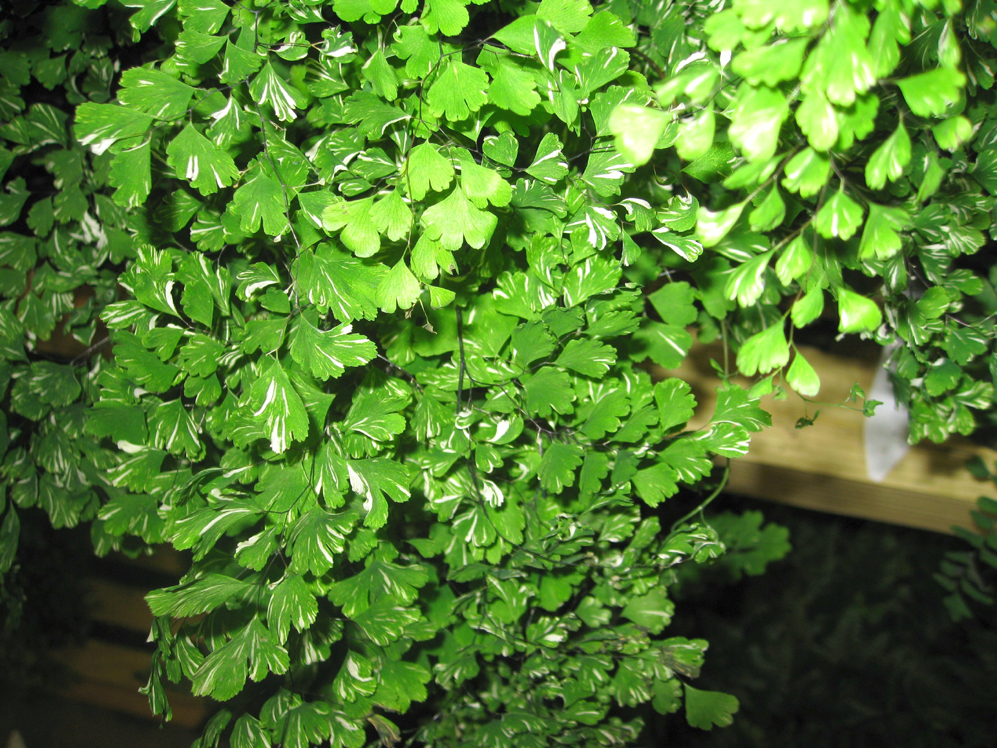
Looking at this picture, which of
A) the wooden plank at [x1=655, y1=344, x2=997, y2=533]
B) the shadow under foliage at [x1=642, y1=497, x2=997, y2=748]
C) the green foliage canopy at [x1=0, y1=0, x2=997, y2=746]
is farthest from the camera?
the shadow under foliage at [x1=642, y1=497, x2=997, y2=748]

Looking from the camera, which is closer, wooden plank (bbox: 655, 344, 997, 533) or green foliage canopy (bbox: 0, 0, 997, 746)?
green foliage canopy (bbox: 0, 0, 997, 746)

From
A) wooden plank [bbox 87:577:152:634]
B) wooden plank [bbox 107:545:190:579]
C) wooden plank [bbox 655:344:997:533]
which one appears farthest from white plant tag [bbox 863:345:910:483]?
wooden plank [bbox 87:577:152:634]

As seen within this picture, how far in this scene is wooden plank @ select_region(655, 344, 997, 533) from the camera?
0.79 metres

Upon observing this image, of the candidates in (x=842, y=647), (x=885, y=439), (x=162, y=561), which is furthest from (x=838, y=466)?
(x=162, y=561)

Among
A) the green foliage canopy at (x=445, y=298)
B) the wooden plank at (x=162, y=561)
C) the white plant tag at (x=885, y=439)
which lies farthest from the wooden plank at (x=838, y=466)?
the wooden plank at (x=162, y=561)

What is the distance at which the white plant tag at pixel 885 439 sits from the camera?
0.80 metres

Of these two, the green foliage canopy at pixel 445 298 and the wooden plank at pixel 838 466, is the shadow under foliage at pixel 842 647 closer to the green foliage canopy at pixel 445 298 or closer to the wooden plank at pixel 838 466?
the wooden plank at pixel 838 466

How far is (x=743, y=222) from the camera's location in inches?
19.5

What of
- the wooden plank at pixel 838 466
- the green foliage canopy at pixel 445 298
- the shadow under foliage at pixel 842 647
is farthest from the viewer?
the shadow under foliage at pixel 842 647

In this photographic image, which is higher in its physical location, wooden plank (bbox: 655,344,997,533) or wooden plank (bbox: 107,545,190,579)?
wooden plank (bbox: 655,344,997,533)

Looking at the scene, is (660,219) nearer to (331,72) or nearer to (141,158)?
(331,72)

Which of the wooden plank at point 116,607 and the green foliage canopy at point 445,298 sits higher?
the green foliage canopy at point 445,298

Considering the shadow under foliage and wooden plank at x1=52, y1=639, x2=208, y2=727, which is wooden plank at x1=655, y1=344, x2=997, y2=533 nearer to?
the shadow under foliage

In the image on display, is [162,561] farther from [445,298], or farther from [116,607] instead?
[445,298]
